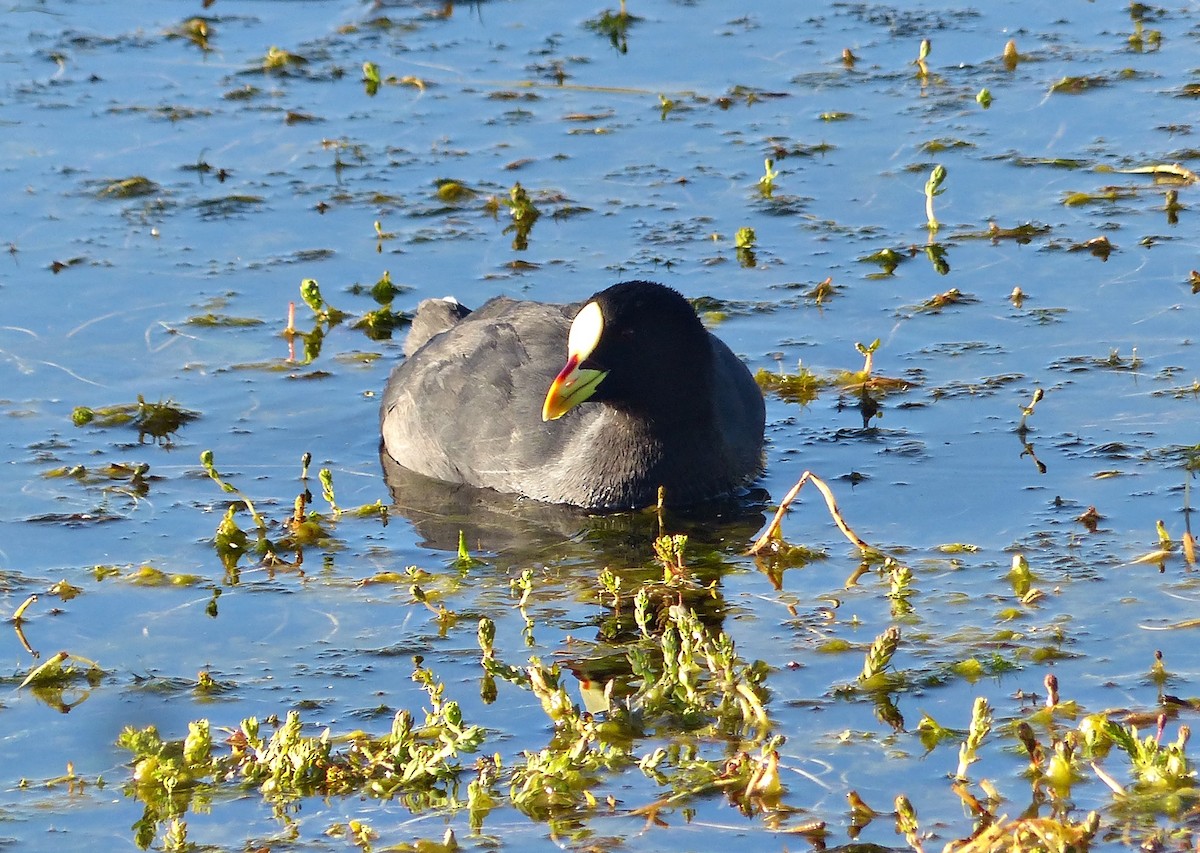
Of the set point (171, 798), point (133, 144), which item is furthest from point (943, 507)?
point (133, 144)

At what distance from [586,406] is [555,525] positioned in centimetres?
45

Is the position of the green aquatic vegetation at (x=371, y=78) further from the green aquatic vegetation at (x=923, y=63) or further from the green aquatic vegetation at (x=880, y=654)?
the green aquatic vegetation at (x=880, y=654)

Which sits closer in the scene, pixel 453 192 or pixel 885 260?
pixel 885 260

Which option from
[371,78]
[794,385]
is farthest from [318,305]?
[371,78]

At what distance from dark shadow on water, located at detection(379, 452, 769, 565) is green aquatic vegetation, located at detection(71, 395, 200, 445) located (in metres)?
0.85

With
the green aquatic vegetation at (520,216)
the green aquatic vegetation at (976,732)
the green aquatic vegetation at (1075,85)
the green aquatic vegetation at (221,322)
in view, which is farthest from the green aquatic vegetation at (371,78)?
the green aquatic vegetation at (976,732)

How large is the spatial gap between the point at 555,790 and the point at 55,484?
286cm

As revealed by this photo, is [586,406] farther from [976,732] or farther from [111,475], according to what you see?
[976,732]

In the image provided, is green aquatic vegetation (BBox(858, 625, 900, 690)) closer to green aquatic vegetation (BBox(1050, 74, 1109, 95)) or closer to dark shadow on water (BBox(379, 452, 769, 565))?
dark shadow on water (BBox(379, 452, 769, 565))

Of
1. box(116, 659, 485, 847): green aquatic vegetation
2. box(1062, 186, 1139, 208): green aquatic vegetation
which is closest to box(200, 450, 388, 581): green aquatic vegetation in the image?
box(116, 659, 485, 847): green aquatic vegetation

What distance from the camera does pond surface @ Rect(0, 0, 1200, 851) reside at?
4.62m

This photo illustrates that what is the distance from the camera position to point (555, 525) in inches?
253

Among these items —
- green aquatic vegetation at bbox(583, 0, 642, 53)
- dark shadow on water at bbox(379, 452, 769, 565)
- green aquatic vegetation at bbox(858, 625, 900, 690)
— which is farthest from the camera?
green aquatic vegetation at bbox(583, 0, 642, 53)

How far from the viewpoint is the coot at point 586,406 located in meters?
6.30
